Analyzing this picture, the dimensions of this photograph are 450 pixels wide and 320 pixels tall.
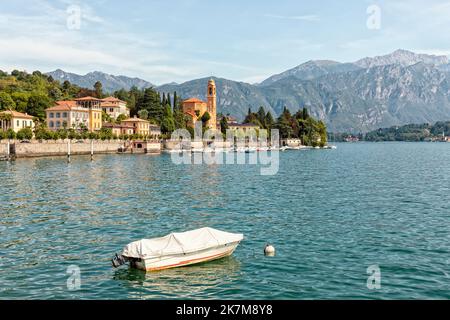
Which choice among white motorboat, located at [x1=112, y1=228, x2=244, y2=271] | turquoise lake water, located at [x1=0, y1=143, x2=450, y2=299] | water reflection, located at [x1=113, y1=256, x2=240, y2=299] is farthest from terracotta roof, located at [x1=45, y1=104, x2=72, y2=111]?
water reflection, located at [x1=113, y1=256, x2=240, y2=299]

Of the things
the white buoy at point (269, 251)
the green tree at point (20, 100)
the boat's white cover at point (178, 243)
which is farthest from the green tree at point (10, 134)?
the white buoy at point (269, 251)

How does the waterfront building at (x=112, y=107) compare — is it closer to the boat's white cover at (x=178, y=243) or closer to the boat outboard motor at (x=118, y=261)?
the boat's white cover at (x=178, y=243)

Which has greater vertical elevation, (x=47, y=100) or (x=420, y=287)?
(x=47, y=100)

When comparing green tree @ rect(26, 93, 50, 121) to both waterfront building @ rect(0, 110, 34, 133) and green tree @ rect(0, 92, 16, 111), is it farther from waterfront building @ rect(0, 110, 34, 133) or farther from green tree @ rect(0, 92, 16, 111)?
waterfront building @ rect(0, 110, 34, 133)

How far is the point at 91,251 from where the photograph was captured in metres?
25.9

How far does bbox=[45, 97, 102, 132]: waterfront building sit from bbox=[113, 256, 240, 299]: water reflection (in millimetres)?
121298

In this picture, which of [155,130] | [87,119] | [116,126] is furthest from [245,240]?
[155,130]

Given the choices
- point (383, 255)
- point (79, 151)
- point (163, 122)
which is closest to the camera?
point (383, 255)

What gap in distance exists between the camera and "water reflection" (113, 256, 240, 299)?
1972cm

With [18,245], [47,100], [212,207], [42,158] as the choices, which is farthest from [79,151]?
[18,245]

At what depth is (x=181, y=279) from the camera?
70.1 feet
